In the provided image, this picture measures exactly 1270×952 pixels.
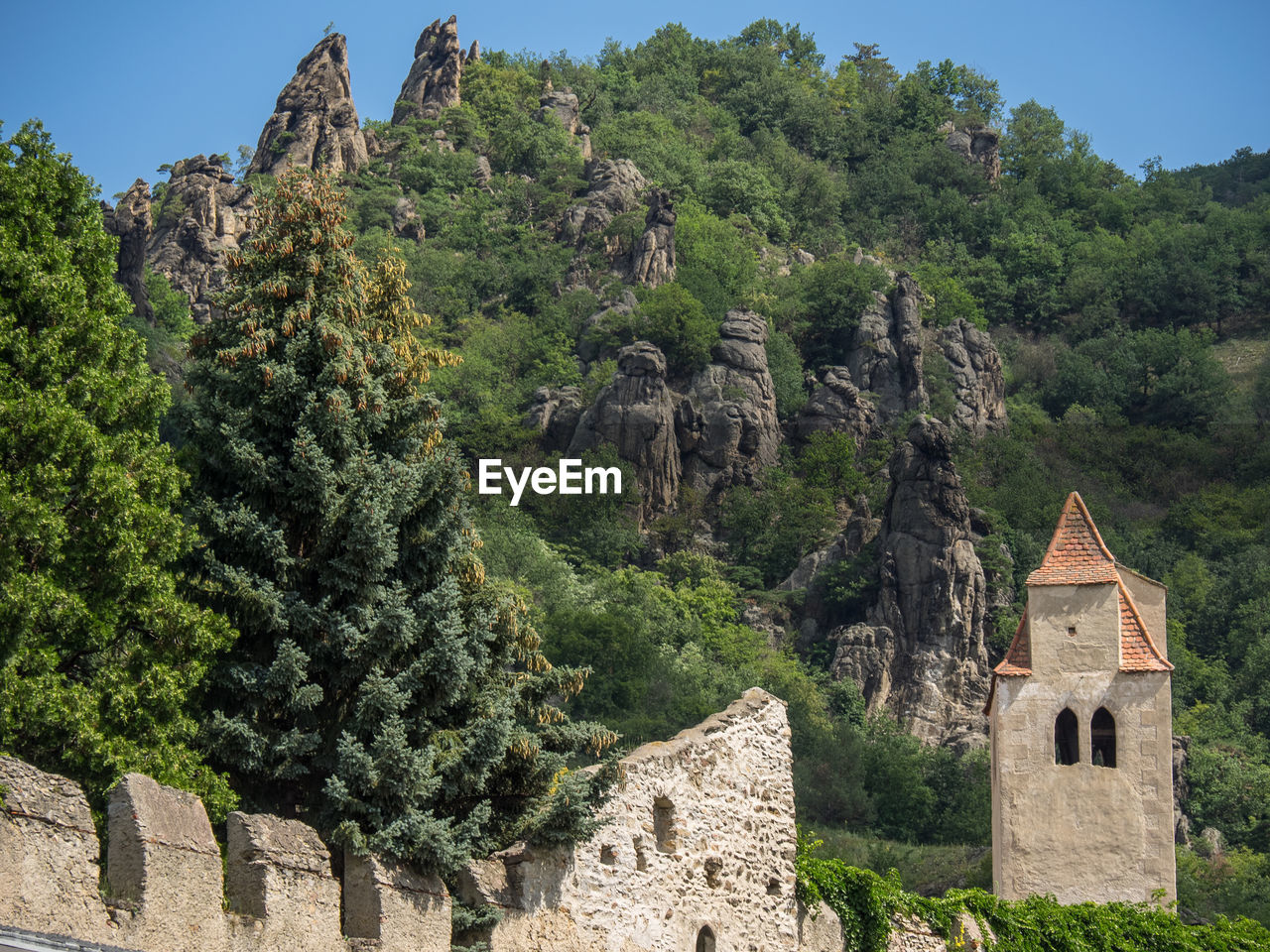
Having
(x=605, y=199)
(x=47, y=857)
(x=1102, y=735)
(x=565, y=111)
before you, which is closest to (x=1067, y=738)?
(x=1102, y=735)

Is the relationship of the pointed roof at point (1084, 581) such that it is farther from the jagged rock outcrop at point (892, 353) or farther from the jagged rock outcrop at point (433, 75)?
the jagged rock outcrop at point (433, 75)

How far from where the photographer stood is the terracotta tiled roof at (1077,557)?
28.8 metres

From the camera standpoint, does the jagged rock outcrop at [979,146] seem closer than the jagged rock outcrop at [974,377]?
No

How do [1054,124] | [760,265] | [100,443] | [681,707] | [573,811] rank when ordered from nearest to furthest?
[573,811] → [100,443] → [681,707] → [760,265] → [1054,124]

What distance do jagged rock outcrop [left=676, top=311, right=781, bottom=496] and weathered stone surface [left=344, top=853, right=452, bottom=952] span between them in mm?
77033

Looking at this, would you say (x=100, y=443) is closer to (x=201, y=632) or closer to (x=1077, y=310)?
(x=201, y=632)

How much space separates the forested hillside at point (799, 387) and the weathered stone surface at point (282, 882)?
3.44m

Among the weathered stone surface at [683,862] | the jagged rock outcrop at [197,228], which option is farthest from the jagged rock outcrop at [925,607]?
→ the weathered stone surface at [683,862]

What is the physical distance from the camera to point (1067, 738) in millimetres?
28344

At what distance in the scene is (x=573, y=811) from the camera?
16.2 metres

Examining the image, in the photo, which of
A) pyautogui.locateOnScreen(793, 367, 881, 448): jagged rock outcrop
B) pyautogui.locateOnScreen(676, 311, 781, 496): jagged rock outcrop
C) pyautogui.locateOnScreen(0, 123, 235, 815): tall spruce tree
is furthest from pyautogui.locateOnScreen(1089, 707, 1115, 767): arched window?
pyautogui.locateOnScreen(793, 367, 881, 448): jagged rock outcrop

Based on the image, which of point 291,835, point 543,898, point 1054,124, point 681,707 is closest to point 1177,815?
point 681,707

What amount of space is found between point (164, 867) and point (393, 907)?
256 centimetres

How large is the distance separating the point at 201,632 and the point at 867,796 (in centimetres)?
4720
